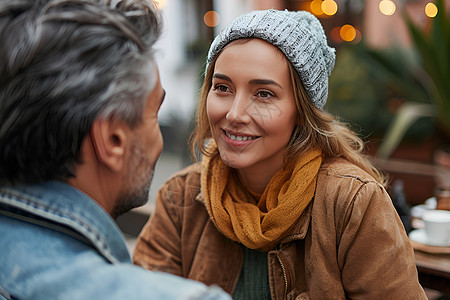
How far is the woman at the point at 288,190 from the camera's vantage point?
1.29 m

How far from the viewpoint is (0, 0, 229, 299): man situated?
0.70 meters

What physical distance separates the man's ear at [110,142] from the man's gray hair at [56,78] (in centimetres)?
2

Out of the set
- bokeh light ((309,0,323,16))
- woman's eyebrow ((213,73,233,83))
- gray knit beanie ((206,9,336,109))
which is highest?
gray knit beanie ((206,9,336,109))

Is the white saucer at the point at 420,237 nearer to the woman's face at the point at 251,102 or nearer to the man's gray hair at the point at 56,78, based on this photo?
the woman's face at the point at 251,102

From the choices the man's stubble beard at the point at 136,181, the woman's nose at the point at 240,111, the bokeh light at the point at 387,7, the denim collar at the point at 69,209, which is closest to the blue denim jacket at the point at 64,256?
the denim collar at the point at 69,209

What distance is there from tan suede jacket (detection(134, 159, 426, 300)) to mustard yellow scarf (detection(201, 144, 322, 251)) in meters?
0.05

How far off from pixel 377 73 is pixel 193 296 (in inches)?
174

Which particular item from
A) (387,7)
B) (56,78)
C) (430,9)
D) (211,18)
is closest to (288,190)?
(56,78)

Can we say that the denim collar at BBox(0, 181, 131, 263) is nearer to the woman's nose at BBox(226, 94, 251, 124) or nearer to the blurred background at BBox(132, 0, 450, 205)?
the woman's nose at BBox(226, 94, 251, 124)

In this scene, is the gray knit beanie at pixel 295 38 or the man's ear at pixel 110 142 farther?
the gray knit beanie at pixel 295 38

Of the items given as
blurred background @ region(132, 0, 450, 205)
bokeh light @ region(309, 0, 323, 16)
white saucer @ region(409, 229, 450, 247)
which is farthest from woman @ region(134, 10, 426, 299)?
bokeh light @ region(309, 0, 323, 16)

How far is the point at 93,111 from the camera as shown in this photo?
753 mm

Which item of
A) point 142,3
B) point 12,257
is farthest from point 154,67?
point 12,257

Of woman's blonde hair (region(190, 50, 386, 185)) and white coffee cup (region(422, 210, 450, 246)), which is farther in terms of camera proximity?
white coffee cup (region(422, 210, 450, 246))
